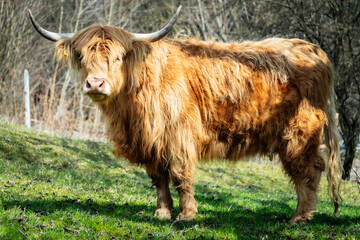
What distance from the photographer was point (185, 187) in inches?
191

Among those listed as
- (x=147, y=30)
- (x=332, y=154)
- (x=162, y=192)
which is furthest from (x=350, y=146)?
(x=147, y=30)

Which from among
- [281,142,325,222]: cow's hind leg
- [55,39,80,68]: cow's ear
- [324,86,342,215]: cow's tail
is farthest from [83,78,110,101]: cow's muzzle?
[324,86,342,215]: cow's tail

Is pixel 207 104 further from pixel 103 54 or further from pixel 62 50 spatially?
pixel 62 50

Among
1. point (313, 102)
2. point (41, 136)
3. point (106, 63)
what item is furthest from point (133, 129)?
point (41, 136)

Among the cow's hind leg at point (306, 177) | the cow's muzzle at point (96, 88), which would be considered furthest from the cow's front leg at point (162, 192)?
the cow's hind leg at point (306, 177)

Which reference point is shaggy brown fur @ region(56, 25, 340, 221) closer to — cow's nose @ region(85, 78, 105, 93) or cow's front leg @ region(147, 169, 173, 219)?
cow's front leg @ region(147, 169, 173, 219)

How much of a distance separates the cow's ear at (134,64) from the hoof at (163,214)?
1.39 meters

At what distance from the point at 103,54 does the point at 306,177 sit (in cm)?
269

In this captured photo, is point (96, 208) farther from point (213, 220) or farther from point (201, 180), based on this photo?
point (201, 180)

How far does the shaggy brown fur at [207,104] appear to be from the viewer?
15.6ft

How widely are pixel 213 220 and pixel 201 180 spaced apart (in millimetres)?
4787

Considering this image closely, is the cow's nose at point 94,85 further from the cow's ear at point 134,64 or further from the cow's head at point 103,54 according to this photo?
the cow's ear at point 134,64

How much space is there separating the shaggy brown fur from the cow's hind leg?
12 millimetres

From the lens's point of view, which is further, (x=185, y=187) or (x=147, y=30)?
(x=147, y=30)
